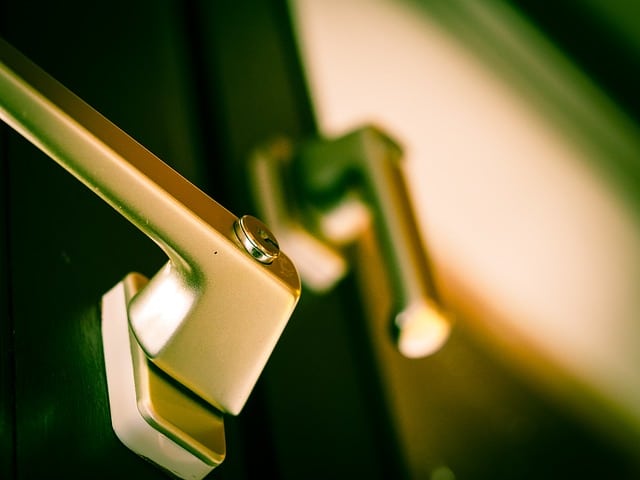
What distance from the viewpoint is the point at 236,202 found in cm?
39

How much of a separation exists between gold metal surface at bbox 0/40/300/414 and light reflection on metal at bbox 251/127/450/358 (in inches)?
5.2

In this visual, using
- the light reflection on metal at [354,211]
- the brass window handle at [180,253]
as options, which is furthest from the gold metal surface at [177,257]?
the light reflection on metal at [354,211]

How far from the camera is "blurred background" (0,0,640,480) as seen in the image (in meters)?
0.25

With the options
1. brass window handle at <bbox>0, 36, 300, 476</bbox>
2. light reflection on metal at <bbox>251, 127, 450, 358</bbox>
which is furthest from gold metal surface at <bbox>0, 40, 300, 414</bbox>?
light reflection on metal at <bbox>251, 127, 450, 358</bbox>

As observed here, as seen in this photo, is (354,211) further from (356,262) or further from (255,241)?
(255,241)

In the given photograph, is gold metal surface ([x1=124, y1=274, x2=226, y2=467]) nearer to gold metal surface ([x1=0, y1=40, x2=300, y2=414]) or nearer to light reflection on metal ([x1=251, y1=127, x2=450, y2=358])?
gold metal surface ([x1=0, y1=40, x2=300, y2=414])

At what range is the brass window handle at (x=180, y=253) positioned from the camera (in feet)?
0.65

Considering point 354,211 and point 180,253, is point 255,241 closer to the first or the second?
point 180,253

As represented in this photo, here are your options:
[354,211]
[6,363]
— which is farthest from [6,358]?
[354,211]

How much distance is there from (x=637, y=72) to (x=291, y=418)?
4.00 feet

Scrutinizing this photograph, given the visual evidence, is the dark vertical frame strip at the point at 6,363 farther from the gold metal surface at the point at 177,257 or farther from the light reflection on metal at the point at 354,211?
the light reflection on metal at the point at 354,211

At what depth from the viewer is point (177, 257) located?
225 millimetres

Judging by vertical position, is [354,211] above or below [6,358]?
above

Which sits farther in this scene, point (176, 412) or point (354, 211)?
point (354, 211)
